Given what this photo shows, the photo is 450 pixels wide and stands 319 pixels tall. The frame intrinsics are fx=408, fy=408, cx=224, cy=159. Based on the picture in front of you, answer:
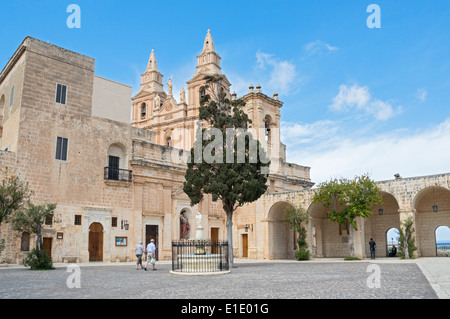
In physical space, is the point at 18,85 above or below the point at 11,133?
above

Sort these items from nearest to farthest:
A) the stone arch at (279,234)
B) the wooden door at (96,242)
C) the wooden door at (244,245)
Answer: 1. the wooden door at (96,242)
2. the stone arch at (279,234)
3. the wooden door at (244,245)

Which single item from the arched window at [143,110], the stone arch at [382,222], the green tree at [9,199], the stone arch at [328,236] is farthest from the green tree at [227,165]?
the arched window at [143,110]

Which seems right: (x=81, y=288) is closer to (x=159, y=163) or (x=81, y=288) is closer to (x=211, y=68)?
(x=159, y=163)

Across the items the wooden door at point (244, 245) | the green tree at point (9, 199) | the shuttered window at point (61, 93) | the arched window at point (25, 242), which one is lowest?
the wooden door at point (244, 245)

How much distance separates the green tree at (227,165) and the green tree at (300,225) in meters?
8.06

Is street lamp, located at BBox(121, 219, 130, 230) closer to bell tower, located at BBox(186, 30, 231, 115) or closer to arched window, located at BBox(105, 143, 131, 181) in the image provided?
arched window, located at BBox(105, 143, 131, 181)

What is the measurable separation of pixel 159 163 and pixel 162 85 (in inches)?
926

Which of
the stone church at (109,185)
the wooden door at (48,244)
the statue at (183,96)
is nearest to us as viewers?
the wooden door at (48,244)

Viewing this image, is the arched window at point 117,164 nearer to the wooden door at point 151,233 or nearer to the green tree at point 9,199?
the wooden door at point 151,233

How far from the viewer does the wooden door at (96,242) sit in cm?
2453

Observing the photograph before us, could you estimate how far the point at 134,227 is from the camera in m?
26.4

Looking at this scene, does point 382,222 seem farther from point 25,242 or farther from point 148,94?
point 148,94
